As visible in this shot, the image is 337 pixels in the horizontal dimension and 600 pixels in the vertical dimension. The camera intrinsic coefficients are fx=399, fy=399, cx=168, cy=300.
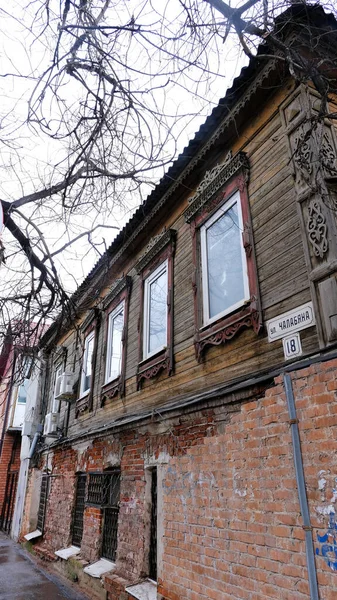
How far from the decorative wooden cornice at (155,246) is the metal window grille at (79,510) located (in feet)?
15.1

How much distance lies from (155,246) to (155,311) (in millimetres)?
1142

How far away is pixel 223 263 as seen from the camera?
207 inches

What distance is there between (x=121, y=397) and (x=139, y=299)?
1.83 meters

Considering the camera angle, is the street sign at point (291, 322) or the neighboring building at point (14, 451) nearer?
the street sign at point (291, 322)

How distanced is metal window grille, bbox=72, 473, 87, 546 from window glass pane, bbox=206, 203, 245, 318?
5427 millimetres

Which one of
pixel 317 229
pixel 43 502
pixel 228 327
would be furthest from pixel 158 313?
pixel 43 502

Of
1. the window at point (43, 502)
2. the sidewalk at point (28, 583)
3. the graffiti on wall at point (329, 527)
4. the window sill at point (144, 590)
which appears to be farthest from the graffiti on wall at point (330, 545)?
the window at point (43, 502)

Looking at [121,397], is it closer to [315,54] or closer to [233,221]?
[233,221]

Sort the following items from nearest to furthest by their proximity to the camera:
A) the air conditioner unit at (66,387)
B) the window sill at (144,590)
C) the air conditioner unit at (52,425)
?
1. the window sill at (144,590)
2. the air conditioner unit at (66,387)
3. the air conditioner unit at (52,425)

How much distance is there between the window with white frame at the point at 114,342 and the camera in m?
8.20

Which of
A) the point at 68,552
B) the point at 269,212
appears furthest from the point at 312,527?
the point at 68,552

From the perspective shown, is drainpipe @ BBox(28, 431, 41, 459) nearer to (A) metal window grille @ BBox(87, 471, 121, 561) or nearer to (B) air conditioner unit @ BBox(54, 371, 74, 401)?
(B) air conditioner unit @ BBox(54, 371, 74, 401)

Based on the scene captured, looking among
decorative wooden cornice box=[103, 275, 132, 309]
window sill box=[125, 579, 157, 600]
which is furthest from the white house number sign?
decorative wooden cornice box=[103, 275, 132, 309]

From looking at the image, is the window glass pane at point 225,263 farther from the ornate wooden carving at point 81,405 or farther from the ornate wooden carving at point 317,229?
the ornate wooden carving at point 81,405
